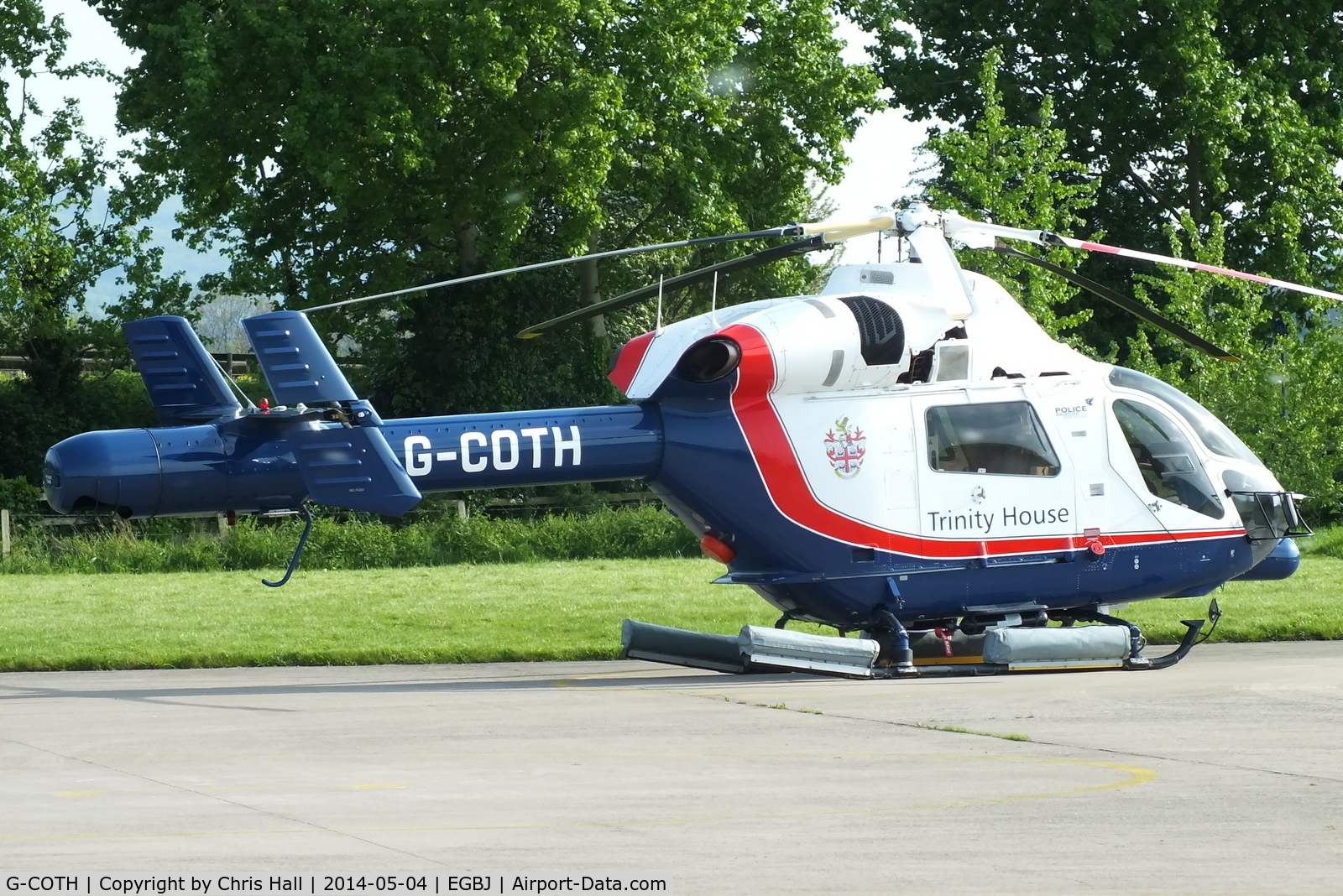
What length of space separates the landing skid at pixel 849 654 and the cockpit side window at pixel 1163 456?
58.4 inches

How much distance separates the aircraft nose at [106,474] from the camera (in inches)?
516

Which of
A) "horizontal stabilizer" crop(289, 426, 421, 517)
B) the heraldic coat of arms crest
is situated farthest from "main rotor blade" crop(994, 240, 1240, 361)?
"horizontal stabilizer" crop(289, 426, 421, 517)

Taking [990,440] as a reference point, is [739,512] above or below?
below

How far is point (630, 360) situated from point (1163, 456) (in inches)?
210

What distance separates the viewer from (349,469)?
13.4 meters

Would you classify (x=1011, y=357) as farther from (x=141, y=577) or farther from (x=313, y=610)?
(x=141, y=577)

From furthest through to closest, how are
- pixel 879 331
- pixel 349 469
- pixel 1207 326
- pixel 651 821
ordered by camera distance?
pixel 1207 326 < pixel 879 331 < pixel 349 469 < pixel 651 821

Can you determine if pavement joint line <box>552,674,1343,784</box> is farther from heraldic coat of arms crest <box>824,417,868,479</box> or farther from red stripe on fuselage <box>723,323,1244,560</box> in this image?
heraldic coat of arms crest <box>824,417,868,479</box>

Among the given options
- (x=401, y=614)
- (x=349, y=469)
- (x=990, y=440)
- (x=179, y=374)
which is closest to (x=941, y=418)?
(x=990, y=440)

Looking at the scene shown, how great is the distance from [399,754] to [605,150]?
88.9ft

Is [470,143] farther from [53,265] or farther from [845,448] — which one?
[845,448]

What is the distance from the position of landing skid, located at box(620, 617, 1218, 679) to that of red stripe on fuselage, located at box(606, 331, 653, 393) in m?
2.49

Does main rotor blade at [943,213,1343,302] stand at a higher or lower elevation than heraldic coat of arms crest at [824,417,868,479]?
higher

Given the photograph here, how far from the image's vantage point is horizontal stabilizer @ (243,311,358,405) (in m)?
13.2
